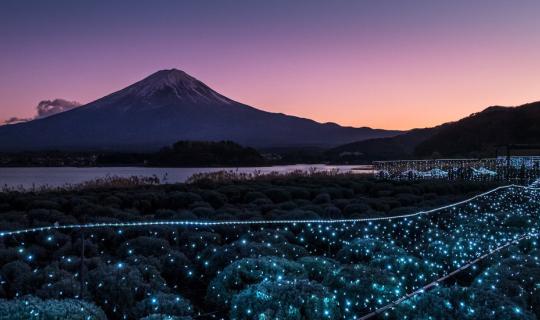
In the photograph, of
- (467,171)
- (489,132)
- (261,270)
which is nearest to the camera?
(261,270)

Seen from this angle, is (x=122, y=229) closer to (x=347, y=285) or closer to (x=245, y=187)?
(x=347, y=285)

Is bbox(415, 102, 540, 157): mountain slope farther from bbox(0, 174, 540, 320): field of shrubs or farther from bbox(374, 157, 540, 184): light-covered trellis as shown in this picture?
bbox(0, 174, 540, 320): field of shrubs

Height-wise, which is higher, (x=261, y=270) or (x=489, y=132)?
(x=489, y=132)

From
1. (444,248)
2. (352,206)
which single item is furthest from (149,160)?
(444,248)

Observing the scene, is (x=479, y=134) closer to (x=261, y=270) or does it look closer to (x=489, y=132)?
(x=489, y=132)

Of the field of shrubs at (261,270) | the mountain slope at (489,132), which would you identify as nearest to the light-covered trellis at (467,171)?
the field of shrubs at (261,270)

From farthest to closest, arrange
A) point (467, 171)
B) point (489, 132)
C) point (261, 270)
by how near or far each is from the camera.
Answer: point (489, 132), point (467, 171), point (261, 270)

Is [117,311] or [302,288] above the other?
[302,288]

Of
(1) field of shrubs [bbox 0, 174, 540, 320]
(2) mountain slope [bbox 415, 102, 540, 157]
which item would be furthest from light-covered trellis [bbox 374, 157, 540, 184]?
(2) mountain slope [bbox 415, 102, 540, 157]

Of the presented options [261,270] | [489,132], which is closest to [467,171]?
[261,270]
